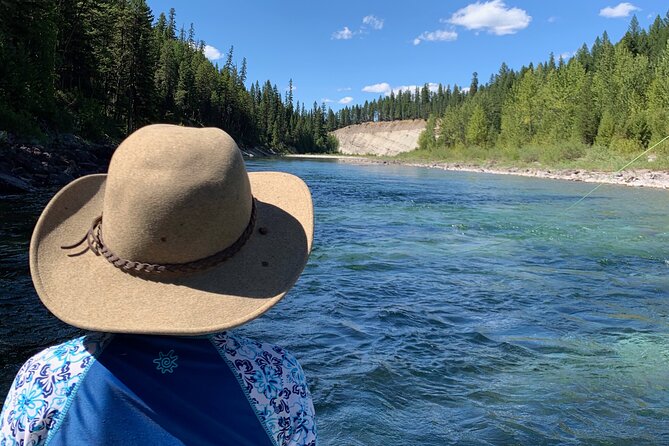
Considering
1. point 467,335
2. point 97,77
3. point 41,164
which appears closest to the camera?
point 467,335

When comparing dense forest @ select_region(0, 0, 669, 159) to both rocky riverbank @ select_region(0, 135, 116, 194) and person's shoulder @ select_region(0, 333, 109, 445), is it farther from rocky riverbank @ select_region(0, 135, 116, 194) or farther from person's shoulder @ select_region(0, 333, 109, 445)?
person's shoulder @ select_region(0, 333, 109, 445)

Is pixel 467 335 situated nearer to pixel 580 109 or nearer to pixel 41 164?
pixel 41 164

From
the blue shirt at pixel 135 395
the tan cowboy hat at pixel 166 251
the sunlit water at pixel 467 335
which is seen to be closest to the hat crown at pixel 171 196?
the tan cowboy hat at pixel 166 251

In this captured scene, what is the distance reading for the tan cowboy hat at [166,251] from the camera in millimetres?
1372

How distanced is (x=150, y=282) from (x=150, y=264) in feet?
0.16

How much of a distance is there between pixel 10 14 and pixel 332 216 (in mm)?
25013

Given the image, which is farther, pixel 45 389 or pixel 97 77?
pixel 97 77

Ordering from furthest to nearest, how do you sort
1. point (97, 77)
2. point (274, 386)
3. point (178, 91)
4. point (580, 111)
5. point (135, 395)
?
1. point (178, 91)
2. point (580, 111)
3. point (97, 77)
4. point (274, 386)
5. point (135, 395)

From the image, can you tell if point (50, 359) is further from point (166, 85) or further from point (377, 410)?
point (166, 85)

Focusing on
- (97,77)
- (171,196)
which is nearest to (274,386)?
(171,196)

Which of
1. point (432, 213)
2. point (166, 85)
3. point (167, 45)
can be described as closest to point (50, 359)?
point (432, 213)

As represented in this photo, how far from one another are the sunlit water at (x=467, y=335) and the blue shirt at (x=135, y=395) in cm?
288

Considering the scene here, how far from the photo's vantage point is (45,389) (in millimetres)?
1359

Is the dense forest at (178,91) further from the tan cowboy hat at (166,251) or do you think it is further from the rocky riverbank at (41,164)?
the tan cowboy hat at (166,251)
